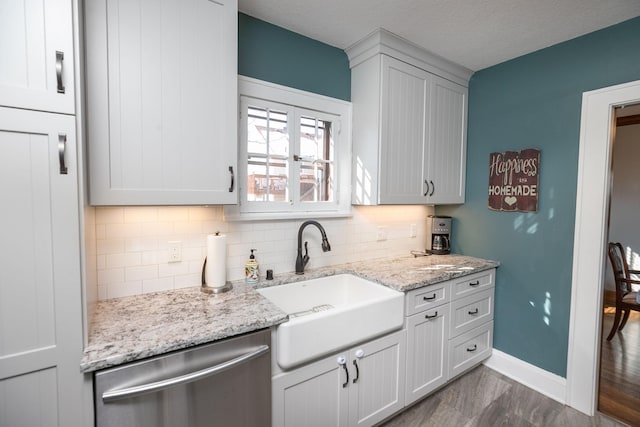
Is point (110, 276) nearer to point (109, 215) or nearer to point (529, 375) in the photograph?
point (109, 215)

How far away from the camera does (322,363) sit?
4.85 feet

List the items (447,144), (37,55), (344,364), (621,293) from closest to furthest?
(37,55) → (344,364) → (447,144) → (621,293)

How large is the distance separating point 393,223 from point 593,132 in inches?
57.6

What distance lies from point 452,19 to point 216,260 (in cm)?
200

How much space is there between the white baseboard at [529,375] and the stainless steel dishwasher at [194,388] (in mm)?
2081

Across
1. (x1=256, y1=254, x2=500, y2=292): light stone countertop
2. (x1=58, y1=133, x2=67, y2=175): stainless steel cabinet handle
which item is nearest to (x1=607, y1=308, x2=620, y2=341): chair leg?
(x1=256, y1=254, x2=500, y2=292): light stone countertop

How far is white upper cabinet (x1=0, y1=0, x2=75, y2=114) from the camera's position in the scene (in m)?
0.90

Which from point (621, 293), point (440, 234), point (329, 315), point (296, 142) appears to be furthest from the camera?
point (621, 293)

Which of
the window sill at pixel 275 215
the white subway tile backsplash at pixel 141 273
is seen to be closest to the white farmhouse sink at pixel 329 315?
the window sill at pixel 275 215


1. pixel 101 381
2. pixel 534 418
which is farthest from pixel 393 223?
pixel 101 381

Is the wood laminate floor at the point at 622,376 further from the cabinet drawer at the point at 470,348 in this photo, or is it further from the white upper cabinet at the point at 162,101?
the white upper cabinet at the point at 162,101

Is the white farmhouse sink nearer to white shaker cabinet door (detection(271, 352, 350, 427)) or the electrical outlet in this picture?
white shaker cabinet door (detection(271, 352, 350, 427))

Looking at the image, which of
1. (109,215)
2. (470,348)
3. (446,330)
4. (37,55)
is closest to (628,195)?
(470,348)

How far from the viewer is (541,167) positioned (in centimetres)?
219
